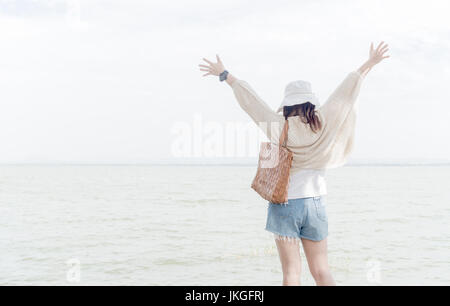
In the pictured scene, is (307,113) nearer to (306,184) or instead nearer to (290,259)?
(306,184)

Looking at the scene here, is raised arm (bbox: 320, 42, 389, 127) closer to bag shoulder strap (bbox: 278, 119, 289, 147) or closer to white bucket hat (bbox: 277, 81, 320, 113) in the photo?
white bucket hat (bbox: 277, 81, 320, 113)

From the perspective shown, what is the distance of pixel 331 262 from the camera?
25.6 ft

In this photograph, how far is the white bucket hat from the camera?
2982mm

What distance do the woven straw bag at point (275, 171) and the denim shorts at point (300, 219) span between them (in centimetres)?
8

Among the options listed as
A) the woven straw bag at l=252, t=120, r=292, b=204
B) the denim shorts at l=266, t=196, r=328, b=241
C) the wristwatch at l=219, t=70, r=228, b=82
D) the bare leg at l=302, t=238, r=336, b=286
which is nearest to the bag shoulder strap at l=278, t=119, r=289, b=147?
the woven straw bag at l=252, t=120, r=292, b=204

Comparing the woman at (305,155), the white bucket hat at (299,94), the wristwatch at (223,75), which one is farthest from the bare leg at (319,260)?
the wristwatch at (223,75)

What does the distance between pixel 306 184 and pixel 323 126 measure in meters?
0.39

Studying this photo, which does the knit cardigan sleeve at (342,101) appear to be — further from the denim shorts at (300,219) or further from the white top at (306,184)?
the denim shorts at (300,219)

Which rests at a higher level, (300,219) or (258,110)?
(258,110)

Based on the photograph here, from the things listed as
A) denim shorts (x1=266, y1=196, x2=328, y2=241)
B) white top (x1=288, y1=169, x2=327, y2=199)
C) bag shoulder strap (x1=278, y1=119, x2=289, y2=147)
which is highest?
bag shoulder strap (x1=278, y1=119, x2=289, y2=147)

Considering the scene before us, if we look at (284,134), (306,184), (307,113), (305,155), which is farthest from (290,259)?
(307,113)

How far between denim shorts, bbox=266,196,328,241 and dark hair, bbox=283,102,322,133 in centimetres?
46

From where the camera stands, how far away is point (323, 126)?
3.01m

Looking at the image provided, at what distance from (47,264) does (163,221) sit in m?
5.77
